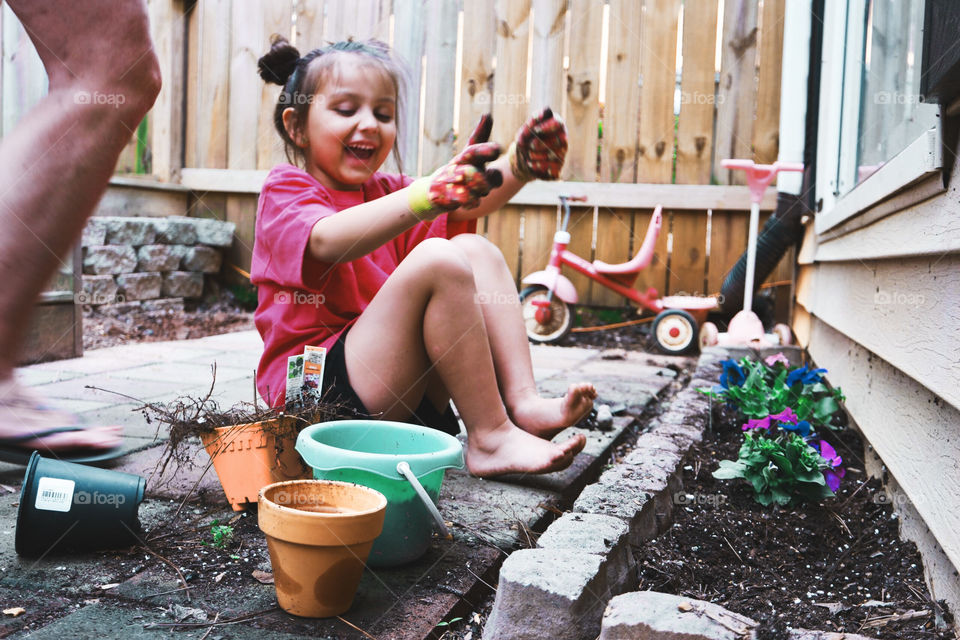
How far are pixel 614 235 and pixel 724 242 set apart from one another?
0.55 m

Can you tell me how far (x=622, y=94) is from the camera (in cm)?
404

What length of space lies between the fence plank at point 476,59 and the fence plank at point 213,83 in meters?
1.50

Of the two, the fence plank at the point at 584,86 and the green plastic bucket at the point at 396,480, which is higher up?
the fence plank at the point at 584,86

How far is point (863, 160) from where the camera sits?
89.6 inches

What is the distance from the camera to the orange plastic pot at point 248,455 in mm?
1354

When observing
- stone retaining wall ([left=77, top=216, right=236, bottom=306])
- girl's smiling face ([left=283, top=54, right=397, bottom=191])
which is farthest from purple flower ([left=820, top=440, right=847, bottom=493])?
stone retaining wall ([left=77, top=216, right=236, bottom=306])

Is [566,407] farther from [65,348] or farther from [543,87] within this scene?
[543,87]

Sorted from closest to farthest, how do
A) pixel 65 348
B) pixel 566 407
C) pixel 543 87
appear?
1. pixel 566 407
2. pixel 65 348
3. pixel 543 87

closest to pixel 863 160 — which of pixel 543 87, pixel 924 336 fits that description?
pixel 924 336

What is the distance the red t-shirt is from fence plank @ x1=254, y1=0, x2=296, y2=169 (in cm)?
306

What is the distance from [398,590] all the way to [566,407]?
61cm

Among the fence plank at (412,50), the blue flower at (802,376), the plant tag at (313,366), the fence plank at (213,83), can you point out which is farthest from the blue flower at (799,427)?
the fence plank at (213,83)

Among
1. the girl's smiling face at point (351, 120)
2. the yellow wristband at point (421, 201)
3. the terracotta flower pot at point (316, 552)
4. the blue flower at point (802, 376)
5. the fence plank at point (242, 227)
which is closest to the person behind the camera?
the terracotta flower pot at point (316, 552)

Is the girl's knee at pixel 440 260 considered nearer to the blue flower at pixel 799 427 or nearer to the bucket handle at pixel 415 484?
the bucket handle at pixel 415 484
